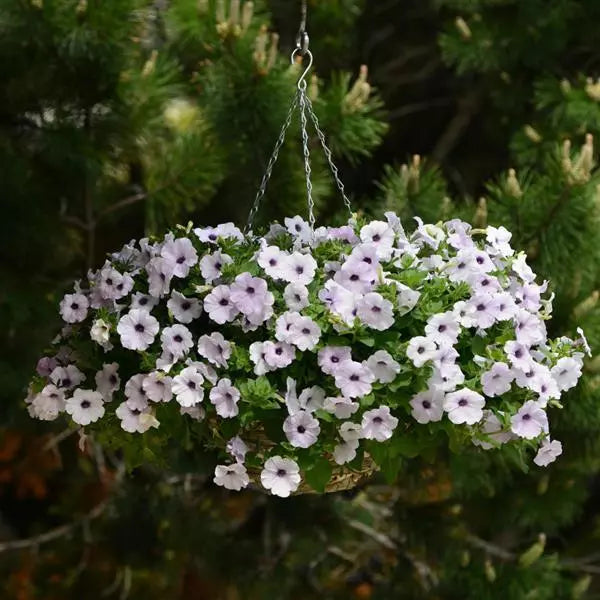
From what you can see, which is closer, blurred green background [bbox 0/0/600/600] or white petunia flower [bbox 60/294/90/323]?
white petunia flower [bbox 60/294/90/323]

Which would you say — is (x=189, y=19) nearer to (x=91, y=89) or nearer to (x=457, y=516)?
(x=91, y=89)

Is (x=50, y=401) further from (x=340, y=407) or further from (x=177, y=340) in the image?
(x=340, y=407)

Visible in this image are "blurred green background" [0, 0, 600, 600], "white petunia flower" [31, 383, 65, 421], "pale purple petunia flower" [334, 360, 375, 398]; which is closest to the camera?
"pale purple petunia flower" [334, 360, 375, 398]

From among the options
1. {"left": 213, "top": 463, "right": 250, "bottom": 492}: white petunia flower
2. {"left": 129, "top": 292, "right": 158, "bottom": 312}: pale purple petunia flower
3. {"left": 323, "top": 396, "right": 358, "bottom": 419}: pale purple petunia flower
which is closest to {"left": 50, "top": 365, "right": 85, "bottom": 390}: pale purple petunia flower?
{"left": 129, "top": 292, "right": 158, "bottom": 312}: pale purple petunia flower

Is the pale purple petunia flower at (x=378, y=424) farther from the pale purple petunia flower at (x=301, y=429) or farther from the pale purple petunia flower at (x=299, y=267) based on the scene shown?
the pale purple petunia flower at (x=299, y=267)

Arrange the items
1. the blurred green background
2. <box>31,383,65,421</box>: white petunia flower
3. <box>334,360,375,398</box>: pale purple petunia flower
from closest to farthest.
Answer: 1. <box>334,360,375,398</box>: pale purple petunia flower
2. <box>31,383,65,421</box>: white petunia flower
3. the blurred green background

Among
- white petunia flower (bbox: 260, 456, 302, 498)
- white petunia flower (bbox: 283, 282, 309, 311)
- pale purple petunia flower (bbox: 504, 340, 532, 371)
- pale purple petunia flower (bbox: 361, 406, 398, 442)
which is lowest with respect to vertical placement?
white petunia flower (bbox: 260, 456, 302, 498)

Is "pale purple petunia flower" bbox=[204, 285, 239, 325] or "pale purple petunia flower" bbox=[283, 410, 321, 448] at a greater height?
"pale purple petunia flower" bbox=[204, 285, 239, 325]

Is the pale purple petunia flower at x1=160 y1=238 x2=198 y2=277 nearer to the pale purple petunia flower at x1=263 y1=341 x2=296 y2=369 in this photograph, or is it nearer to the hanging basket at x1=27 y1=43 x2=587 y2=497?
the hanging basket at x1=27 y1=43 x2=587 y2=497

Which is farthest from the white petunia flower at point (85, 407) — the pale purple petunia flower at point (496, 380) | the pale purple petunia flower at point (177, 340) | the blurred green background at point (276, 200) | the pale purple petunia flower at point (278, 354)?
the blurred green background at point (276, 200)
